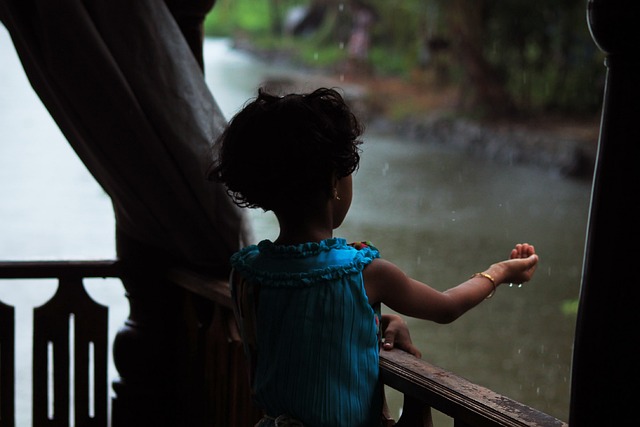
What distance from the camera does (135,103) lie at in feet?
5.72

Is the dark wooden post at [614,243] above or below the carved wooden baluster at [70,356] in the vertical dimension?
above

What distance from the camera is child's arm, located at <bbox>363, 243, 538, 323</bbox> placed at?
1.22 m

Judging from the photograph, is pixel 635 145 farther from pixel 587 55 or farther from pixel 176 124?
pixel 587 55

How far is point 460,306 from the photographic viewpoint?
1264 millimetres

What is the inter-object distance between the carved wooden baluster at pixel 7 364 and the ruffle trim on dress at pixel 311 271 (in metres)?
0.98

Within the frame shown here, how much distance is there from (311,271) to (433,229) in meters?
9.34

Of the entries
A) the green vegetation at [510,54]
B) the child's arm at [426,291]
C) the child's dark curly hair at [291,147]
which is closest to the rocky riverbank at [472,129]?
the green vegetation at [510,54]

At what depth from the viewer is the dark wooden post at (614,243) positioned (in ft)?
2.85

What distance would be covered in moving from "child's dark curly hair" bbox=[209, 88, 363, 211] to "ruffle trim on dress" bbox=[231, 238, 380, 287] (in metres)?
0.06

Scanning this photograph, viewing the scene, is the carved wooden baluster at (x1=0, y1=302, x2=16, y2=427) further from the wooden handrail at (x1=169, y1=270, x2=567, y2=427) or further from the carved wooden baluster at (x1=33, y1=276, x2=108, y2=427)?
the wooden handrail at (x1=169, y1=270, x2=567, y2=427)

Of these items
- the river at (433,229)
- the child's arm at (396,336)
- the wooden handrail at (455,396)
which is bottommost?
the river at (433,229)

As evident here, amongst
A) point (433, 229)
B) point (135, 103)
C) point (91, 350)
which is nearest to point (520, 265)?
point (135, 103)

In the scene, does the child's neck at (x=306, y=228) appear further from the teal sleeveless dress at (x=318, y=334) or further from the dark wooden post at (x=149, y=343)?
the dark wooden post at (x=149, y=343)

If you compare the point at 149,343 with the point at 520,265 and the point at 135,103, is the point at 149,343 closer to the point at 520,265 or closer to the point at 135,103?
the point at 135,103
